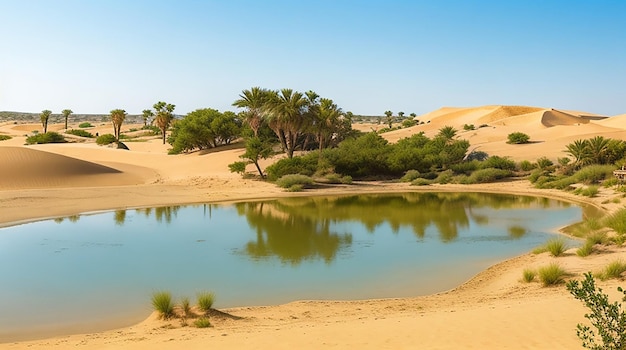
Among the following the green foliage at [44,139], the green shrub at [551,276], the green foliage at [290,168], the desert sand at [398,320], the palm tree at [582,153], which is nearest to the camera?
the desert sand at [398,320]

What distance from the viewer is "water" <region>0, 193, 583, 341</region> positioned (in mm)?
11570

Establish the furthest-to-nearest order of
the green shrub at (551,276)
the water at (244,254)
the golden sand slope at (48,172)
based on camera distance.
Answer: the golden sand slope at (48,172)
the water at (244,254)
the green shrub at (551,276)

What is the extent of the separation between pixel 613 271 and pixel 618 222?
6.18 metres

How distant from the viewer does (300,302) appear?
11.0m

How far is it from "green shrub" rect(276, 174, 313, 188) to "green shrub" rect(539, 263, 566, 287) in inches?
912

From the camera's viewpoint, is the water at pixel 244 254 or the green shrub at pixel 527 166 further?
the green shrub at pixel 527 166

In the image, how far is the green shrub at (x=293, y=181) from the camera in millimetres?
33812

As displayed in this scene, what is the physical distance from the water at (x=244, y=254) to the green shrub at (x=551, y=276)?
1979 millimetres

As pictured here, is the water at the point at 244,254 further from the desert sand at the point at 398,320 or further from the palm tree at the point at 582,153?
the palm tree at the point at 582,153

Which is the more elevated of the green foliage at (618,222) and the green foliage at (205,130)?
the green foliage at (205,130)

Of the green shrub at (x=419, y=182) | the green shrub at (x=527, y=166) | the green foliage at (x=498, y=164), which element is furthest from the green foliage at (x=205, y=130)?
the green shrub at (x=527, y=166)

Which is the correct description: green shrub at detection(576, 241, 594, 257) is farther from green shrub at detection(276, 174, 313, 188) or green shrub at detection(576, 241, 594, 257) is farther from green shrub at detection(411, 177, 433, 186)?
green shrub at detection(411, 177, 433, 186)

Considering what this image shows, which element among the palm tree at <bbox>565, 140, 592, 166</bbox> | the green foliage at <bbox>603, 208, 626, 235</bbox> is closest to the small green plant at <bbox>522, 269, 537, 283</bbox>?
the green foliage at <bbox>603, 208, 626, 235</bbox>

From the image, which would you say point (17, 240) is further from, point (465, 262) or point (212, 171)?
point (212, 171)
